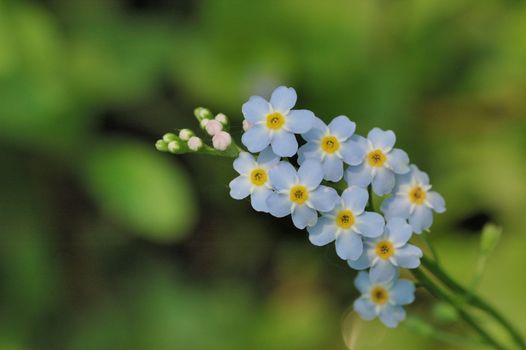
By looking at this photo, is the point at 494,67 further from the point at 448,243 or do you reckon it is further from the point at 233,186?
the point at 233,186

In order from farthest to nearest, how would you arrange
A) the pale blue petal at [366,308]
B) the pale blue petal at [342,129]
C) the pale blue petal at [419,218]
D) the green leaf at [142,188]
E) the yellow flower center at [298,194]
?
the green leaf at [142,188], the pale blue petal at [366,308], the pale blue petal at [419,218], the pale blue petal at [342,129], the yellow flower center at [298,194]

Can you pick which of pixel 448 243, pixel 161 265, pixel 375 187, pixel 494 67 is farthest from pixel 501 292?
pixel 375 187

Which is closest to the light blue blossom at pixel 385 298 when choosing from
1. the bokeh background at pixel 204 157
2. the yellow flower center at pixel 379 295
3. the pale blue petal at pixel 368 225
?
the yellow flower center at pixel 379 295

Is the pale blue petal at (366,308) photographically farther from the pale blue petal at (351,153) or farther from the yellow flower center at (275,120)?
the yellow flower center at (275,120)

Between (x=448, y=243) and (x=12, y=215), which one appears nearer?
(x=448, y=243)

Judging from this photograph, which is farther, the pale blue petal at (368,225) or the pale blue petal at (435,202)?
the pale blue petal at (435,202)

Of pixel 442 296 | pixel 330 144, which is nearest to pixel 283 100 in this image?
pixel 330 144

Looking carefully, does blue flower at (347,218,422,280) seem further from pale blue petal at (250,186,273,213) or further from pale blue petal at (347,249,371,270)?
pale blue petal at (250,186,273,213)
